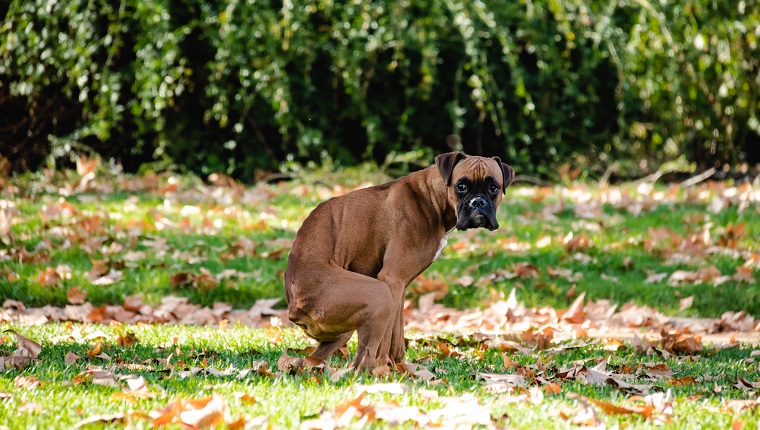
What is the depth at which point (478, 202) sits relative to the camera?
4.96 m

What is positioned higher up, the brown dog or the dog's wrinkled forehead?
the dog's wrinkled forehead

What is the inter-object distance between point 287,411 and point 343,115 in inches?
384

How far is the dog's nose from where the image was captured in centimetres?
495

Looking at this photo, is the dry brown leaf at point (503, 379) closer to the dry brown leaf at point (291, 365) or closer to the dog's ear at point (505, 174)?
the dry brown leaf at point (291, 365)

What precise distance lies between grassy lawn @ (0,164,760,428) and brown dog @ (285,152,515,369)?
0.86 ft

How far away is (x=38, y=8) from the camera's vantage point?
1202 centimetres

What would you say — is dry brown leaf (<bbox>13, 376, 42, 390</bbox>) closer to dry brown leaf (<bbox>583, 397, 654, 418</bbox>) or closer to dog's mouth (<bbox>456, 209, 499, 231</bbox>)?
dog's mouth (<bbox>456, 209, 499, 231</bbox>)

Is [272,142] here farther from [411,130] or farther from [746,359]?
[746,359]

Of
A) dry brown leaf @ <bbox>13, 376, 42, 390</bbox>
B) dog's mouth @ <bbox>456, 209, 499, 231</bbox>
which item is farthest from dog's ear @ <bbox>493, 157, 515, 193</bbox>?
dry brown leaf @ <bbox>13, 376, 42, 390</bbox>

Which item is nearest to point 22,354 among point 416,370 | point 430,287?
point 416,370

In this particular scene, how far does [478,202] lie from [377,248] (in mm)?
622

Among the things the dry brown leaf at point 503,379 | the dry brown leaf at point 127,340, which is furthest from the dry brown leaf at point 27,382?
the dry brown leaf at point 503,379

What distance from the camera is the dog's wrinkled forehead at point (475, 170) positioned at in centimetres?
505

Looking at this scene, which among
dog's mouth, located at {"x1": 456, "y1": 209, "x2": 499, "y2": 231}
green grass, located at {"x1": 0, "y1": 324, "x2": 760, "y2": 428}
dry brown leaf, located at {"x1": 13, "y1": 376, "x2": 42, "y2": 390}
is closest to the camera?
green grass, located at {"x1": 0, "y1": 324, "x2": 760, "y2": 428}
